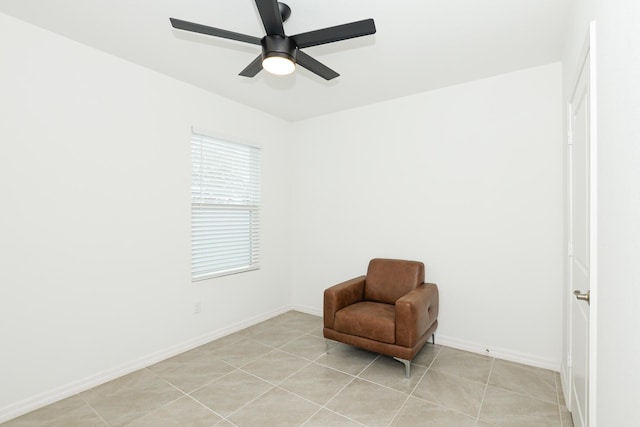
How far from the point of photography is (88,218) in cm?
253

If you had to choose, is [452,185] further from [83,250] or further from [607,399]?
[83,250]

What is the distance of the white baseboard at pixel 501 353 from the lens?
2.76 metres

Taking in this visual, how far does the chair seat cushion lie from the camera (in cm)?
269

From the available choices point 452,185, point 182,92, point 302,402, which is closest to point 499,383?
point 302,402

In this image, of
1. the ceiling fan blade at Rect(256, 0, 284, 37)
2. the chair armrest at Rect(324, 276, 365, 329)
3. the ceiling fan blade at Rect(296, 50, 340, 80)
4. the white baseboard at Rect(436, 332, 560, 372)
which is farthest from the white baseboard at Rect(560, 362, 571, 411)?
the ceiling fan blade at Rect(256, 0, 284, 37)

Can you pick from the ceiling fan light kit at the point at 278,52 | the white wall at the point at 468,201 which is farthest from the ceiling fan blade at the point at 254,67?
the white wall at the point at 468,201

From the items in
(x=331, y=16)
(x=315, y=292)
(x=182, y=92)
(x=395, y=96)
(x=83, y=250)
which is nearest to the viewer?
(x=331, y=16)

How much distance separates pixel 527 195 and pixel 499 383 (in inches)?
65.1

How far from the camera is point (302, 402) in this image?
7.57 ft

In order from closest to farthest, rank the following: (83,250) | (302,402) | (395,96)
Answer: (302,402) → (83,250) → (395,96)

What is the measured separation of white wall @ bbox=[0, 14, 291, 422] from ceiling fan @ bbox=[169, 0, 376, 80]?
4.54 feet

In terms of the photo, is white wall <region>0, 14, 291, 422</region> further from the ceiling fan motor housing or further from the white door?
the white door

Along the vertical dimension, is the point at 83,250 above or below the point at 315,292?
above

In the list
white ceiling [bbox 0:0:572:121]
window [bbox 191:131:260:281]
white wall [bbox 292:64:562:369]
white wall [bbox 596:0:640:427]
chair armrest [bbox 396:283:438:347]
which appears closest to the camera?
white wall [bbox 596:0:640:427]
